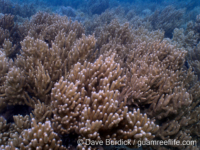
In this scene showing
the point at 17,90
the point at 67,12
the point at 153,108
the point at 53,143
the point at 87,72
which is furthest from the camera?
the point at 67,12

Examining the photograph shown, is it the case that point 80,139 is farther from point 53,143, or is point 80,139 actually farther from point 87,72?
point 87,72

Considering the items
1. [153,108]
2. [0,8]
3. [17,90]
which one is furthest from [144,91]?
[0,8]

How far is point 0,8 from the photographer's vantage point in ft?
40.2

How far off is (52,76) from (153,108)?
8.99 ft

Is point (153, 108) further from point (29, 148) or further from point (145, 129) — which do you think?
point (29, 148)

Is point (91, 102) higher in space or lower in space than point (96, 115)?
higher

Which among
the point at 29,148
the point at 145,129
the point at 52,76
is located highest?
the point at 52,76

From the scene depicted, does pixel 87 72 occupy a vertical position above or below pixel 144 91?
above

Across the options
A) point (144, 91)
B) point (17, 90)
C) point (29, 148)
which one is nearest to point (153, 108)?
point (144, 91)

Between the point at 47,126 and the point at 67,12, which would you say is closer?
the point at 47,126

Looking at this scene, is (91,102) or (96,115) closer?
(96,115)

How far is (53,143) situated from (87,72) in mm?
1412

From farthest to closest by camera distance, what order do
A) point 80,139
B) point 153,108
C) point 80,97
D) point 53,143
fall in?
point 153,108, point 80,97, point 80,139, point 53,143

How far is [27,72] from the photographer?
3.13 meters
